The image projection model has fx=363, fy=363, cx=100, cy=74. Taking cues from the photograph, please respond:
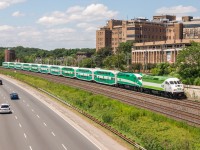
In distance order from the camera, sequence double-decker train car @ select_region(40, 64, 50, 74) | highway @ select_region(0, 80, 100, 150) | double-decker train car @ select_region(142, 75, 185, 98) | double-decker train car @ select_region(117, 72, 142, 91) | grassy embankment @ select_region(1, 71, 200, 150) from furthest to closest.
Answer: double-decker train car @ select_region(40, 64, 50, 74) → double-decker train car @ select_region(117, 72, 142, 91) → double-decker train car @ select_region(142, 75, 185, 98) → highway @ select_region(0, 80, 100, 150) → grassy embankment @ select_region(1, 71, 200, 150)

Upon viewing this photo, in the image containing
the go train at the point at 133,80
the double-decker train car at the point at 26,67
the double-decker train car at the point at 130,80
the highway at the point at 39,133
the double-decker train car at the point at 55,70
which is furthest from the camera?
the double-decker train car at the point at 26,67

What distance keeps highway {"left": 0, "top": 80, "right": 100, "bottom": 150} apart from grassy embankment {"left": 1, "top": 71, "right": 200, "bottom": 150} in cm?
543

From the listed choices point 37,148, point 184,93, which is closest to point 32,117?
point 37,148

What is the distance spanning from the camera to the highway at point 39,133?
110ft

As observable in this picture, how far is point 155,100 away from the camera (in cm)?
5700

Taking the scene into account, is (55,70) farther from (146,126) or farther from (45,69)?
(146,126)

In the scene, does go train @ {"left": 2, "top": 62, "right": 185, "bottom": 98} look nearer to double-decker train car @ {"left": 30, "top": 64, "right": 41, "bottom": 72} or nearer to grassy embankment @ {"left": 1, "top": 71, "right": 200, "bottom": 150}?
grassy embankment @ {"left": 1, "top": 71, "right": 200, "bottom": 150}

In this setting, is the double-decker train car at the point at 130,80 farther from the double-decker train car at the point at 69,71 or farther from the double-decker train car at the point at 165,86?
the double-decker train car at the point at 69,71

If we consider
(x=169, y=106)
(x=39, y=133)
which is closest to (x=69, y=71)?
(x=169, y=106)

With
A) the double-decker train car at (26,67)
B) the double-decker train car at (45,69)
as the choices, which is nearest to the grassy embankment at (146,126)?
the double-decker train car at (45,69)

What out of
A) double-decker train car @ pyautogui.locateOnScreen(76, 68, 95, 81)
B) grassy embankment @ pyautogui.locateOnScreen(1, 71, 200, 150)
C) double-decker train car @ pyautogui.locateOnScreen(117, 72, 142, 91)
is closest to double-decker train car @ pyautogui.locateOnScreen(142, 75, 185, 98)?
double-decker train car @ pyautogui.locateOnScreen(117, 72, 142, 91)

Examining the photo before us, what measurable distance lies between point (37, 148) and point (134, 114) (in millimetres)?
18273

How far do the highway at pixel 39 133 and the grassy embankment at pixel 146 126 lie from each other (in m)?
5.43

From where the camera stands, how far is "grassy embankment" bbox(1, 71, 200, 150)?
3180 centimetres
